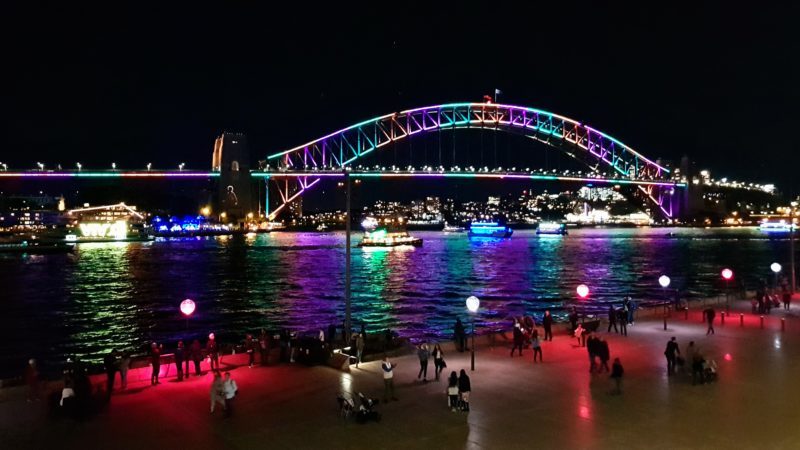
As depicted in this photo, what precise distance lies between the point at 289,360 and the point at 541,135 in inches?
4702

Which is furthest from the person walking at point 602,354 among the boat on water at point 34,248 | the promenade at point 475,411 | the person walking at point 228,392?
the boat on water at point 34,248

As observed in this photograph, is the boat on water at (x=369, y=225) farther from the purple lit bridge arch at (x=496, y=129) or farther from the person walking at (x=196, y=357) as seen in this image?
the person walking at (x=196, y=357)

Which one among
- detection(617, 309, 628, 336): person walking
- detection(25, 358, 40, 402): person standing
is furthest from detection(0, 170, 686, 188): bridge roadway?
detection(25, 358, 40, 402): person standing

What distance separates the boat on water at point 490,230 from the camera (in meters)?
117

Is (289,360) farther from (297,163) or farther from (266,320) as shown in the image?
(297,163)

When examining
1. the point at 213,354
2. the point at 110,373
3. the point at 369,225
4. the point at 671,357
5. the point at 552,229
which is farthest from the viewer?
the point at 552,229

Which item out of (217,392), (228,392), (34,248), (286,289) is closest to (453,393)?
(228,392)

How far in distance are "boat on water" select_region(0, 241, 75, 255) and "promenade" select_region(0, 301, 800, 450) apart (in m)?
70.0

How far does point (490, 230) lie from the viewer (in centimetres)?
11925

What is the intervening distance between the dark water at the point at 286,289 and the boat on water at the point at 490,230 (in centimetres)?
5047

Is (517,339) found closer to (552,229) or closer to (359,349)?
(359,349)

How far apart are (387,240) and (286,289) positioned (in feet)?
156

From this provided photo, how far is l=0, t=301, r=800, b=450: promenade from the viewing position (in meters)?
9.23

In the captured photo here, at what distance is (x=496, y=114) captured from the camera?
4985 inches
